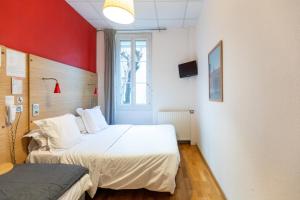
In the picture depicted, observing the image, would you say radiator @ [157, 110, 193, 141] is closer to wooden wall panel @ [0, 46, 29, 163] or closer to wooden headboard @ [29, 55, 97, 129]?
wooden headboard @ [29, 55, 97, 129]

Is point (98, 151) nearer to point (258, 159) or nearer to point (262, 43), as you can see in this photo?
point (258, 159)

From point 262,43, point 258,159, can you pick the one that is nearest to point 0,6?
point 262,43

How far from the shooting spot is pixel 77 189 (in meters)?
1.84

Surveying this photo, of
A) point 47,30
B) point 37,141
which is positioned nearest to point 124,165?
point 37,141

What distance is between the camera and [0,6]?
2.11 meters

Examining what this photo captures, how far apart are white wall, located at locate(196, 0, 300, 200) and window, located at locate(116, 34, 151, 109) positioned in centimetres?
275

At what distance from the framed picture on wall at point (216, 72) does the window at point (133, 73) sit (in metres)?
2.15

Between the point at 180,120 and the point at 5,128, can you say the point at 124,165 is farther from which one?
the point at 180,120

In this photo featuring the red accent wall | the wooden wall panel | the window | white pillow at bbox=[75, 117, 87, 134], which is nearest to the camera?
the wooden wall panel

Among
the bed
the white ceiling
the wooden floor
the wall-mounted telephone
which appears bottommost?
the wooden floor

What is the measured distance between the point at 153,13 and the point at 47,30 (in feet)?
6.42

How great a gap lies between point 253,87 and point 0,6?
2.49 meters

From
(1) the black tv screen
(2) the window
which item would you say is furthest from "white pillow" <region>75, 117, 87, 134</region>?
(1) the black tv screen

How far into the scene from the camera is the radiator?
15.5 ft
